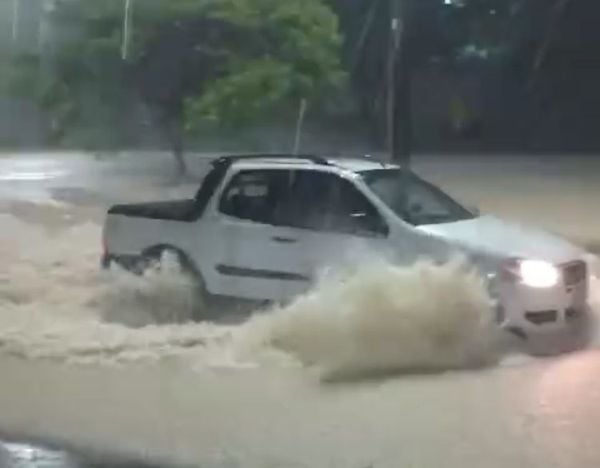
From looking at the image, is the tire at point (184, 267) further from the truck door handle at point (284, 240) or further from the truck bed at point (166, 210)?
the truck door handle at point (284, 240)

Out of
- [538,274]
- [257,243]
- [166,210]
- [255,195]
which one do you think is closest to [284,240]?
[257,243]

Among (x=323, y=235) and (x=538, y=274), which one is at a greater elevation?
(x=323, y=235)

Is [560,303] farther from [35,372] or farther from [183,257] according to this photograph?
[35,372]

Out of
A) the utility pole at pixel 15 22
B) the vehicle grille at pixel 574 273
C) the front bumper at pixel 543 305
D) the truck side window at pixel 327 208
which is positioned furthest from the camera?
the utility pole at pixel 15 22

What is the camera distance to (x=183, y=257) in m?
10.4

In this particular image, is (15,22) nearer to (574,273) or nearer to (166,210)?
(166,210)

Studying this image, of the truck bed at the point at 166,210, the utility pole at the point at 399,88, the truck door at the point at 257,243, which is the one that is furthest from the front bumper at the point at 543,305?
the truck bed at the point at 166,210

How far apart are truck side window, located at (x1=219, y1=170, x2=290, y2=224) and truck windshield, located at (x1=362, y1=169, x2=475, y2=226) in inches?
25.5

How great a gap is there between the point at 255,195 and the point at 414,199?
1.21 m

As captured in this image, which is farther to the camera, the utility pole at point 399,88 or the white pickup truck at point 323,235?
the utility pole at point 399,88

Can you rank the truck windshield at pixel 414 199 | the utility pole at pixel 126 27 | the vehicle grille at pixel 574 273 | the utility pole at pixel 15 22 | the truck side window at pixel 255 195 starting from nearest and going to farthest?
the vehicle grille at pixel 574 273 < the truck windshield at pixel 414 199 < the truck side window at pixel 255 195 < the utility pole at pixel 126 27 < the utility pole at pixel 15 22

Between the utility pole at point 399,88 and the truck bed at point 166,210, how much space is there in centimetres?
160

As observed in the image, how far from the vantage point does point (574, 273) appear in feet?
31.5

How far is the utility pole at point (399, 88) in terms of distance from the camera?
10.1 m
